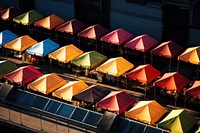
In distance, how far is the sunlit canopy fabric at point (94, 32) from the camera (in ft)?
151

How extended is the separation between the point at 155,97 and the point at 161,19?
29.9 ft

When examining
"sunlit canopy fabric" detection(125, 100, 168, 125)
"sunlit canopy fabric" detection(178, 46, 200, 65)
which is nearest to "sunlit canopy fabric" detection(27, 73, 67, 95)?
"sunlit canopy fabric" detection(125, 100, 168, 125)

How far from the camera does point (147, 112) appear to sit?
33875 mm

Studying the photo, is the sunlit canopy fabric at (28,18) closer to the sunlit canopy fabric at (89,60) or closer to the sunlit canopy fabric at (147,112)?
the sunlit canopy fabric at (89,60)

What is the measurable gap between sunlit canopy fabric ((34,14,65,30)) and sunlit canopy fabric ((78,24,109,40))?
12.5ft

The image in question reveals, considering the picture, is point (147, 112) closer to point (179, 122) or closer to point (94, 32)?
point (179, 122)

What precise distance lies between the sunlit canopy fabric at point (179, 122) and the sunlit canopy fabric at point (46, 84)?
393 inches

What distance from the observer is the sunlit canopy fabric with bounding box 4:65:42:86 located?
39.2 m

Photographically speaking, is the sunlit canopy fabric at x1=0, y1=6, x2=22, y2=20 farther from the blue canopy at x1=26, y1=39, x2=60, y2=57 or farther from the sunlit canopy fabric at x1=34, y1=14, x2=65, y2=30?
the blue canopy at x1=26, y1=39, x2=60, y2=57

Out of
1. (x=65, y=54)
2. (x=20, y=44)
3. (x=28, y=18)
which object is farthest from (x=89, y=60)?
(x=28, y=18)

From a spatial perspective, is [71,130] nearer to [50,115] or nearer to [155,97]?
[50,115]

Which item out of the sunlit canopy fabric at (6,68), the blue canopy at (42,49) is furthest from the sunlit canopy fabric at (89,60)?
the sunlit canopy fabric at (6,68)

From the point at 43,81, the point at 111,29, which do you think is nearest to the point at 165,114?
the point at 43,81

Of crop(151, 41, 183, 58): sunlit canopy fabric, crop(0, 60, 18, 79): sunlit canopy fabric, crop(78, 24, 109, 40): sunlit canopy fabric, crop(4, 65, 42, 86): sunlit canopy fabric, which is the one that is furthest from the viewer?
crop(78, 24, 109, 40): sunlit canopy fabric
